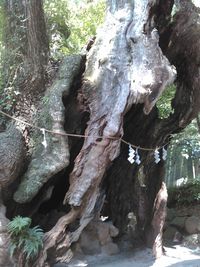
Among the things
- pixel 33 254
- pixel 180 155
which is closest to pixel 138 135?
pixel 33 254

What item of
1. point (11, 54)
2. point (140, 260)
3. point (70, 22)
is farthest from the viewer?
point (70, 22)

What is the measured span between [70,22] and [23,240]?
4933 millimetres

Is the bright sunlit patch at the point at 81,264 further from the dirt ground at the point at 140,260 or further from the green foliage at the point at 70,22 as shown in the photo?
the green foliage at the point at 70,22

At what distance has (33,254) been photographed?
5133 millimetres

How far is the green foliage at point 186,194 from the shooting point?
31.7 feet

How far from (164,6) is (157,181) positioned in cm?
328

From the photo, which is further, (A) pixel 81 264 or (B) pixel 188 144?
(B) pixel 188 144

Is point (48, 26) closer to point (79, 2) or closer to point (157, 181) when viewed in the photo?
point (79, 2)

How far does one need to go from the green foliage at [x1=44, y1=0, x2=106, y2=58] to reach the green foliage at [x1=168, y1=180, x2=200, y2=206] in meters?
4.50

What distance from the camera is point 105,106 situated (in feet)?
18.7

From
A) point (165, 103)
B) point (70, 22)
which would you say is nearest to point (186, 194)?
point (165, 103)

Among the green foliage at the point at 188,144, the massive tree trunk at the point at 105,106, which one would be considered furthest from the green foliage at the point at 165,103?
the massive tree trunk at the point at 105,106

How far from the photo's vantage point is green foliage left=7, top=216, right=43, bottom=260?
509cm

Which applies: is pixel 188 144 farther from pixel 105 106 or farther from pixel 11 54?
pixel 11 54
